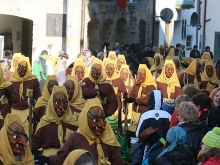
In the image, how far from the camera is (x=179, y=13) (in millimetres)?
36844

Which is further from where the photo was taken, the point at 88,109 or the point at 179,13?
the point at 179,13

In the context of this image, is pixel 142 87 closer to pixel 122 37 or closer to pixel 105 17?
pixel 105 17

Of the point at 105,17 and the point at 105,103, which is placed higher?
the point at 105,17

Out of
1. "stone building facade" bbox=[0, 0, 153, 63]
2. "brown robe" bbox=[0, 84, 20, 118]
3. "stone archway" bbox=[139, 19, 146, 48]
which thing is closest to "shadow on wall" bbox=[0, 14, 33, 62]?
"stone building facade" bbox=[0, 0, 153, 63]

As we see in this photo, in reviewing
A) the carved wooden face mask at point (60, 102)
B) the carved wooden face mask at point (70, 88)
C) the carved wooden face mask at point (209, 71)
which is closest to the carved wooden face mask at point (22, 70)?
the carved wooden face mask at point (70, 88)

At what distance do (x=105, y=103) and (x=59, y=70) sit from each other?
5.46 metres

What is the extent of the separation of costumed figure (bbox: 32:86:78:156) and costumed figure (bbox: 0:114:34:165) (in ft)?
5.43

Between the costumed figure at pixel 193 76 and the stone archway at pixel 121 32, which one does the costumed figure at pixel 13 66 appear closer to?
the costumed figure at pixel 193 76

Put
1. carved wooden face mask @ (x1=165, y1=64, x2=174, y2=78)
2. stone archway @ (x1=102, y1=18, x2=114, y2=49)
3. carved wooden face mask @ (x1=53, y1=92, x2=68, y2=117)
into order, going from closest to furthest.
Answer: carved wooden face mask @ (x1=53, y1=92, x2=68, y2=117), carved wooden face mask @ (x1=165, y1=64, x2=174, y2=78), stone archway @ (x1=102, y1=18, x2=114, y2=49)

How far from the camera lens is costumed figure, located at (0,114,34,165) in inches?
316

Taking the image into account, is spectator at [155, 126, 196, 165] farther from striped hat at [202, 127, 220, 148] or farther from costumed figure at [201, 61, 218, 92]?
costumed figure at [201, 61, 218, 92]

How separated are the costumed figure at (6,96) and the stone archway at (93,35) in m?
15.3

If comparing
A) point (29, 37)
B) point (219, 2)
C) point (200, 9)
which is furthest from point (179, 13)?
point (29, 37)

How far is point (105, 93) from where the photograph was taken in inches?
562
